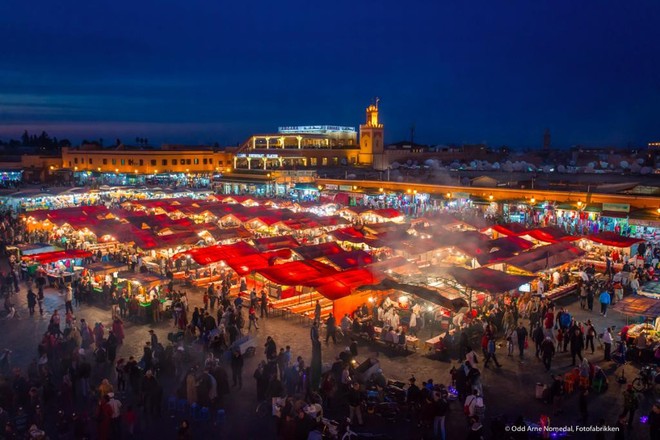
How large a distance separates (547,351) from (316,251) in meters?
7.76

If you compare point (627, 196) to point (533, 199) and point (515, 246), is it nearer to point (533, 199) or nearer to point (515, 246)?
point (533, 199)

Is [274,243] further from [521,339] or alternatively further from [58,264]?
[521,339]

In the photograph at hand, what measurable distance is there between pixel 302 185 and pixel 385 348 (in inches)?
1132

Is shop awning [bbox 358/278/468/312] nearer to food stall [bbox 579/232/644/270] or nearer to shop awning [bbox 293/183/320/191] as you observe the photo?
food stall [bbox 579/232/644/270]

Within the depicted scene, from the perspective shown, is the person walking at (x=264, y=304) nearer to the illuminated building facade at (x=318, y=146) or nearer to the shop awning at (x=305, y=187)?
the shop awning at (x=305, y=187)

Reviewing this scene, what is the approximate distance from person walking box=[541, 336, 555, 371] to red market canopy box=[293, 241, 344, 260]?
714 cm

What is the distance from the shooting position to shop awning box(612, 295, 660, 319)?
1016 centimetres

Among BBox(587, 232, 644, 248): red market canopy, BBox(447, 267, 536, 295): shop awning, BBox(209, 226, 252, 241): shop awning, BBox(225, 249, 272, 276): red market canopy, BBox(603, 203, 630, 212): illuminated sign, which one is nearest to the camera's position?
BBox(447, 267, 536, 295): shop awning

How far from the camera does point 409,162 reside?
2507 inches

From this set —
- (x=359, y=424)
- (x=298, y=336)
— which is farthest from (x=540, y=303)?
(x=359, y=424)

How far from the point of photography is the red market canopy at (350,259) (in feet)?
47.6

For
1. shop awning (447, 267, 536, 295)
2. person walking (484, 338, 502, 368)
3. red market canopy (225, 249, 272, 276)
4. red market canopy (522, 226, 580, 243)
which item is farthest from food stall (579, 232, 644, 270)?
red market canopy (225, 249, 272, 276)

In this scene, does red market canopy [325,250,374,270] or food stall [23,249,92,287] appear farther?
food stall [23,249,92,287]

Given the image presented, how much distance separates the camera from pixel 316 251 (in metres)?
15.8
